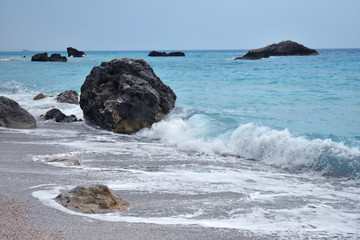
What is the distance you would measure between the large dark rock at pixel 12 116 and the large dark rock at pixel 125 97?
5.79 feet

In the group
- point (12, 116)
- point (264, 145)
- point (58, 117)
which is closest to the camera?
point (264, 145)

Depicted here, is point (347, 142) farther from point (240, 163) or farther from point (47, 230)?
point (47, 230)

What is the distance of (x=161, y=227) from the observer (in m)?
4.07

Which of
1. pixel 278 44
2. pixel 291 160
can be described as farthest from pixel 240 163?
pixel 278 44

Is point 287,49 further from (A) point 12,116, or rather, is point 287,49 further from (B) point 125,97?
(A) point 12,116

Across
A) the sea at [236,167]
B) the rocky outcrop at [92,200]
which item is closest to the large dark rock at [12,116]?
the sea at [236,167]

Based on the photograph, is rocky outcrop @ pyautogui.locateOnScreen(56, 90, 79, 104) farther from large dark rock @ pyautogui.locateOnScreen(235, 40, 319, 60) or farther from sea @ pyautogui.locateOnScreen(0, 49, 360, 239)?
large dark rock @ pyautogui.locateOnScreen(235, 40, 319, 60)

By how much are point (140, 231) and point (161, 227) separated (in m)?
0.26

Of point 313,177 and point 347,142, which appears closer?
point 313,177

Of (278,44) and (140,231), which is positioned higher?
(278,44)

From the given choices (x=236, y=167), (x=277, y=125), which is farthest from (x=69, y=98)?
(x=236, y=167)

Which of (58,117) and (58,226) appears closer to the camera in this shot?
(58,226)

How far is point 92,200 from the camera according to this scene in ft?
14.7

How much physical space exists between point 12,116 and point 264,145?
21.6 feet
